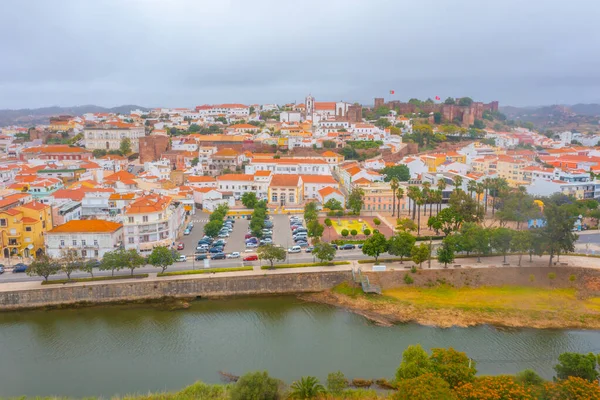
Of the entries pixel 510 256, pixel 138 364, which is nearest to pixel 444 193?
pixel 510 256

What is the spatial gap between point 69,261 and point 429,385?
1528 cm

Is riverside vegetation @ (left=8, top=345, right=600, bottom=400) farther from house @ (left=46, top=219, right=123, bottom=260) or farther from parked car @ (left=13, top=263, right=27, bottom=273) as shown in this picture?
parked car @ (left=13, top=263, right=27, bottom=273)

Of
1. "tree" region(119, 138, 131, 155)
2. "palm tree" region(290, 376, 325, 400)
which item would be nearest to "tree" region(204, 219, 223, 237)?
"palm tree" region(290, 376, 325, 400)

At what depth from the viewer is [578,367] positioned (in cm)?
1070

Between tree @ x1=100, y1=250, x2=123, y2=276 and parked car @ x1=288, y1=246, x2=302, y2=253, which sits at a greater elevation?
tree @ x1=100, y1=250, x2=123, y2=276

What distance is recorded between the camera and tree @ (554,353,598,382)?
10.7 m

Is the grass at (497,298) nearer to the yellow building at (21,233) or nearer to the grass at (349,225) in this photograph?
the grass at (349,225)

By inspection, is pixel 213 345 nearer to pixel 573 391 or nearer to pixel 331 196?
pixel 573 391

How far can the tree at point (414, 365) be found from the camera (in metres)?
10.7

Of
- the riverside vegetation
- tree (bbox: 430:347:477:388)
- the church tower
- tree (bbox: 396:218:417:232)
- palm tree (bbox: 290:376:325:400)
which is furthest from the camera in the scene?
the church tower

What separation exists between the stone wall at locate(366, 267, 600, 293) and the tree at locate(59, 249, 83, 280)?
11.8 m

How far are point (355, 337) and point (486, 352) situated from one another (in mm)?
4104

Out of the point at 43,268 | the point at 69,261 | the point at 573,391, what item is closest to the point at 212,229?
the point at 69,261

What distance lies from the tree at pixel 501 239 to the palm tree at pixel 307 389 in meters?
11.8
